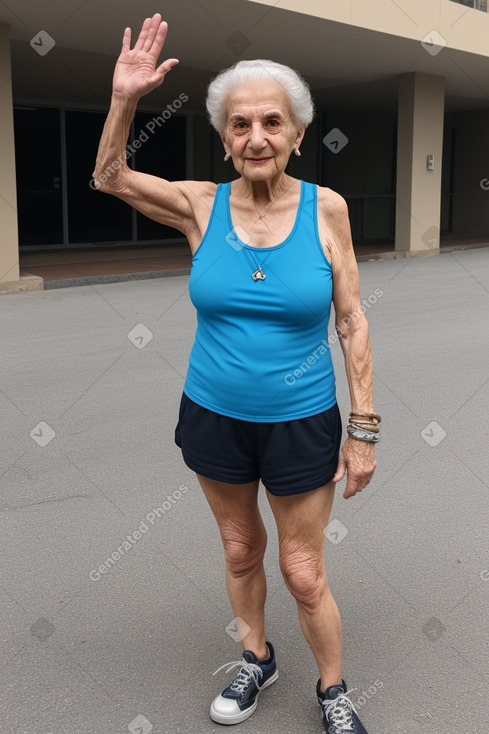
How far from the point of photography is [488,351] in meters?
8.22

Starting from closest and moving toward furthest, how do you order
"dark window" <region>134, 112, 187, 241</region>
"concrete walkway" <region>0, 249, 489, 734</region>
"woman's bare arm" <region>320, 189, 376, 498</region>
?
"woman's bare arm" <region>320, 189, 376, 498</region>
"concrete walkway" <region>0, 249, 489, 734</region>
"dark window" <region>134, 112, 187, 241</region>

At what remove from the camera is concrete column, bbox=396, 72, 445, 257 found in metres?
18.8

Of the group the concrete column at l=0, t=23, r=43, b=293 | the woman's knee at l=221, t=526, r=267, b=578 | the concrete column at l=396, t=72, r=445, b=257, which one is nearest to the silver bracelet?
the woman's knee at l=221, t=526, r=267, b=578

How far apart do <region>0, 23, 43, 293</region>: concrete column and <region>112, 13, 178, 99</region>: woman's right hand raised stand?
35.2 feet

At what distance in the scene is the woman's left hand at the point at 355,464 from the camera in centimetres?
249

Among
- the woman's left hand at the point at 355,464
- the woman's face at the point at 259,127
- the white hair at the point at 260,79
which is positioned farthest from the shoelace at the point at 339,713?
the white hair at the point at 260,79

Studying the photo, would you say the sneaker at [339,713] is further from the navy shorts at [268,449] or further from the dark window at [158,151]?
the dark window at [158,151]

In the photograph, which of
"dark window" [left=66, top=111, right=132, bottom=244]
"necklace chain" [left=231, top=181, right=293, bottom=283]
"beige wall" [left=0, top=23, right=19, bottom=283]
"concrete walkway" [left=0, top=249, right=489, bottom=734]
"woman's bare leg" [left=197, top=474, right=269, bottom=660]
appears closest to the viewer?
"necklace chain" [left=231, top=181, right=293, bottom=283]

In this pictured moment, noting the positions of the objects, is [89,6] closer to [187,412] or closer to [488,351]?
[488,351]

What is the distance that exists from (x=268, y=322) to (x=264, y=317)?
19 millimetres

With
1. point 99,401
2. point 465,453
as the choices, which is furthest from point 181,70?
point 465,453

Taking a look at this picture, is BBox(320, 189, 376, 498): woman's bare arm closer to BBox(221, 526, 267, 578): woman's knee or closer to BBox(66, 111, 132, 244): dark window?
BBox(221, 526, 267, 578): woman's knee

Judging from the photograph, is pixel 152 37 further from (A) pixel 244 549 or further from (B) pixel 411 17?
(B) pixel 411 17

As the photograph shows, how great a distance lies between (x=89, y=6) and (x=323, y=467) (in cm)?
1076
